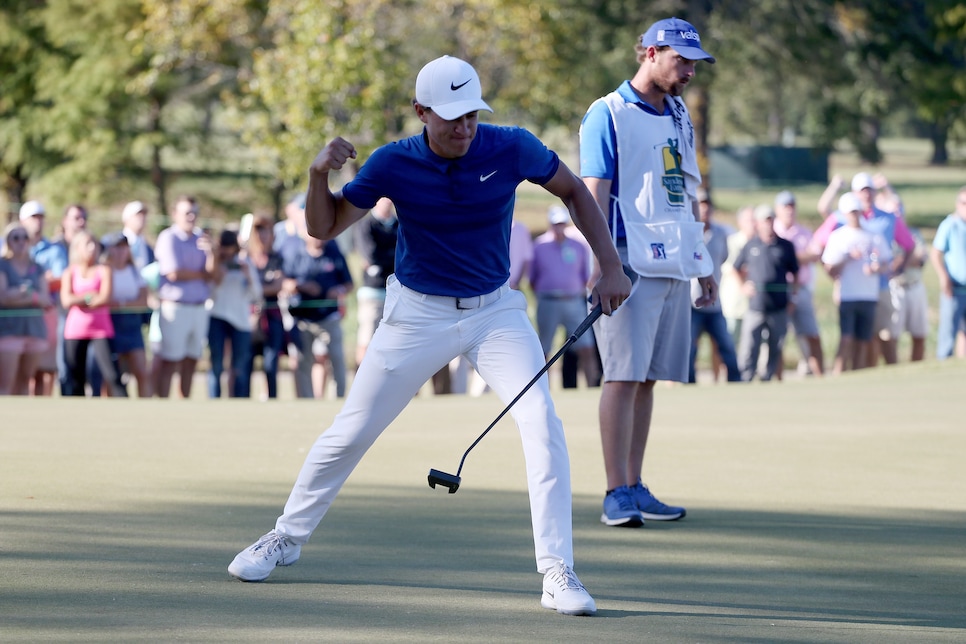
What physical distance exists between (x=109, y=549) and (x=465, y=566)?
1459 millimetres

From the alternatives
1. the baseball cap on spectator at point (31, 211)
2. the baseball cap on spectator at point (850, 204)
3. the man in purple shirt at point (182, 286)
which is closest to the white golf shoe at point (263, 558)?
the man in purple shirt at point (182, 286)

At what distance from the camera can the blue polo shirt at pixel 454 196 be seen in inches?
210

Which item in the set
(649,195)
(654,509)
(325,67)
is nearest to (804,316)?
(654,509)

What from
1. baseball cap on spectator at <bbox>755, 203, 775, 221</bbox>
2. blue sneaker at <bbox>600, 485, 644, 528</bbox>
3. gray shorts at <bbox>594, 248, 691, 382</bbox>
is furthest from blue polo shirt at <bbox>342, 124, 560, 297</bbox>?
baseball cap on spectator at <bbox>755, 203, 775, 221</bbox>

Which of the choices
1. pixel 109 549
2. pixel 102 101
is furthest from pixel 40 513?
pixel 102 101

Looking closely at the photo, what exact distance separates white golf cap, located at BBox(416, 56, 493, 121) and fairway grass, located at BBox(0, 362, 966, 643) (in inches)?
68.1

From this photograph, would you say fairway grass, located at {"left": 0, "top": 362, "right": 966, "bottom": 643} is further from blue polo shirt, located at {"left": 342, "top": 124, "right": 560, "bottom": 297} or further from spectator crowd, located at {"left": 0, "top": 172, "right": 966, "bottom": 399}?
spectator crowd, located at {"left": 0, "top": 172, "right": 966, "bottom": 399}

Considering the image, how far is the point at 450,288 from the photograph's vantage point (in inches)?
215

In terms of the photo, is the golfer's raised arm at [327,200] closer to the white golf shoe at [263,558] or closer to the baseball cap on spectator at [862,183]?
the white golf shoe at [263,558]

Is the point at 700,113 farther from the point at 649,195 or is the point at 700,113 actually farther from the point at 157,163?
the point at 649,195

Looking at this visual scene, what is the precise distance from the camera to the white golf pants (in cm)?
543

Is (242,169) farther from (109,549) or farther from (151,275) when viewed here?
(109,549)

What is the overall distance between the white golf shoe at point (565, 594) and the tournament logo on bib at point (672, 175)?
2.50 m

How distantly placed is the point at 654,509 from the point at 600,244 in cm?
206
